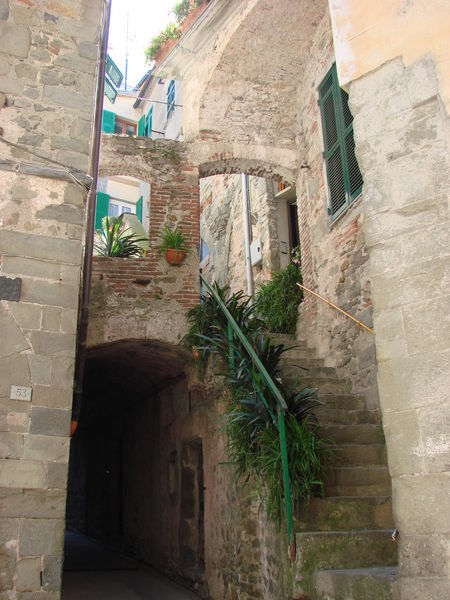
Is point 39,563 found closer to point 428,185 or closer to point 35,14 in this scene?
point 428,185

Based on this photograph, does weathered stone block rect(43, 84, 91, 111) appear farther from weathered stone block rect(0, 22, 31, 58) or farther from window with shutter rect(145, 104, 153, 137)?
window with shutter rect(145, 104, 153, 137)

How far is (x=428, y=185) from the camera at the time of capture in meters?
3.23

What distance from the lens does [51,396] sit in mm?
4340

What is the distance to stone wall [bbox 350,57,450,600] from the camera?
Result: 9.63ft

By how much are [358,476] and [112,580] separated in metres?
4.26

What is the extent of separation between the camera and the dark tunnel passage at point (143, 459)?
26.5 ft

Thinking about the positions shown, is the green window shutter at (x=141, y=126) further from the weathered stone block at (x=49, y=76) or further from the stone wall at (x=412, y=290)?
the stone wall at (x=412, y=290)

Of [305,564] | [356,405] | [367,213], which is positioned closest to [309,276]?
[356,405]

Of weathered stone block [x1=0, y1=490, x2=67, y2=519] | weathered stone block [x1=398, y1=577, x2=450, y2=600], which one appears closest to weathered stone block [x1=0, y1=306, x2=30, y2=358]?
weathered stone block [x1=0, y1=490, x2=67, y2=519]

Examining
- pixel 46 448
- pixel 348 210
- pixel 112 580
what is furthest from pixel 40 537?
pixel 348 210

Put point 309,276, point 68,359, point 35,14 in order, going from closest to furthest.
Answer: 1. point 68,359
2. point 35,14
3. point 309,276

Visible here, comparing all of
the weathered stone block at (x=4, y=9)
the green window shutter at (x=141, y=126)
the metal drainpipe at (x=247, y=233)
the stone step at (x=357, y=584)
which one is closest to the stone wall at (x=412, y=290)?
the stone step at (x=357, y=584)

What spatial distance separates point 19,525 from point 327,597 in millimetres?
2197

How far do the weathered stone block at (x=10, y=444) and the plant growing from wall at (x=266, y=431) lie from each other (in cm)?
204
